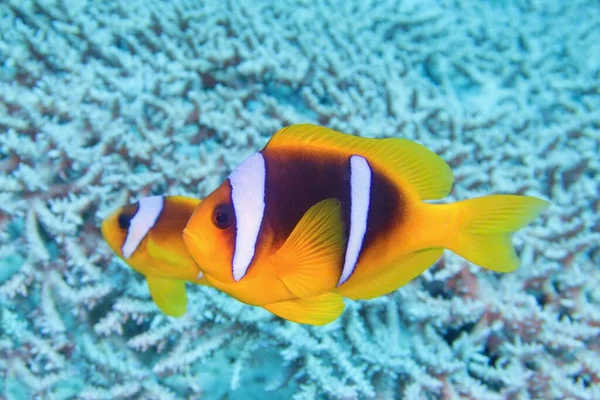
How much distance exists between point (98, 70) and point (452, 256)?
2.21m

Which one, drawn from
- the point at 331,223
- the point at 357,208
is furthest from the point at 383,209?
the point at 331,223

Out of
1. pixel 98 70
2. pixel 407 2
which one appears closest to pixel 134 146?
pixel 98 70

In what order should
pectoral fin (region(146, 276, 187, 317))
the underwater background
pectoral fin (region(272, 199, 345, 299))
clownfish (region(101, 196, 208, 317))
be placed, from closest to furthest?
pectoral fin (region(272, 199, 345, 299))
clownfish (region(101, 196, 208, 317))
pectoral fin (region(146, 276, 187, 317))
the underwater background

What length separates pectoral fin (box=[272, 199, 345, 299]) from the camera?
3.33 ft

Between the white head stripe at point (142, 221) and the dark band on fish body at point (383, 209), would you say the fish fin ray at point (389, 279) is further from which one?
the white head stripe at point (142, 221)

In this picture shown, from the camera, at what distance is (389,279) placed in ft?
4.02

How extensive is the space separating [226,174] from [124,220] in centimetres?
78

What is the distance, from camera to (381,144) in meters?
1.18

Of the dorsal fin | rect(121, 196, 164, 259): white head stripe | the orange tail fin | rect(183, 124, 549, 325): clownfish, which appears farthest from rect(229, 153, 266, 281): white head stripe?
rect(121, 196, 164, 259): white head stripe

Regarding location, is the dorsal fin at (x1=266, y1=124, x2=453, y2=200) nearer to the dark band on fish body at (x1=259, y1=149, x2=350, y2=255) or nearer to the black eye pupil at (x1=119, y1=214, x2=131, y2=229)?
the dark band on fish body at (x1=259, y1=149, x2=350, y2=255)

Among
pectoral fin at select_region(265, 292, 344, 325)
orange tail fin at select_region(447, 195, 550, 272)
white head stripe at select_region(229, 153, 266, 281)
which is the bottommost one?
pectoral fin at select_region(265, 292, 344, 325)

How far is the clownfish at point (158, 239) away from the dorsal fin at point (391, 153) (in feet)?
2.37

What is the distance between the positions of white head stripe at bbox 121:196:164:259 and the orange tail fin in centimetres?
105

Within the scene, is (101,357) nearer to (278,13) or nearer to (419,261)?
(419,261)
